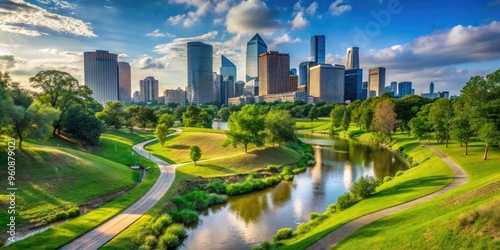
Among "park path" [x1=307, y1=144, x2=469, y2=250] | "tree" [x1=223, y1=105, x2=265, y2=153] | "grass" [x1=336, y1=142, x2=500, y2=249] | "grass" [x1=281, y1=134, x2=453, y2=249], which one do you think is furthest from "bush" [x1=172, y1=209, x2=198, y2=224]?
"tree" [x1=223, y1=105, x2=265, y2=153]

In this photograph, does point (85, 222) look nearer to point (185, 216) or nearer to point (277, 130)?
point (185, 216)

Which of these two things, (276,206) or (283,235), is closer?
(283,235)

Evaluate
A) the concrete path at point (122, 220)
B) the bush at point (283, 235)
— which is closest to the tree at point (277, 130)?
the concrete path at point (122, 220)

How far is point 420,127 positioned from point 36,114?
72.2 metres

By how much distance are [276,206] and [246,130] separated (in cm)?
2732

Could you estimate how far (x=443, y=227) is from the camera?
49.3ft

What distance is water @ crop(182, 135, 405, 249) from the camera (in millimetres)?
26297

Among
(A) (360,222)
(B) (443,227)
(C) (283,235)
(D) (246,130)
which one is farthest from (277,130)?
(B) (443,227)

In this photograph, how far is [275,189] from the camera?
41.9 meters

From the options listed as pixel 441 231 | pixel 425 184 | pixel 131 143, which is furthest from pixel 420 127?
pixel 131 143

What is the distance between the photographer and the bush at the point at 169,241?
→ 24369 mm

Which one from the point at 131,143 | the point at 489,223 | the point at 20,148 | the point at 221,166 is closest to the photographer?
the point at 489,223

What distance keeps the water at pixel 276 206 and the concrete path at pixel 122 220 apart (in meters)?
5.70

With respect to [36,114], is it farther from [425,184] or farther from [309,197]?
[425,184]
